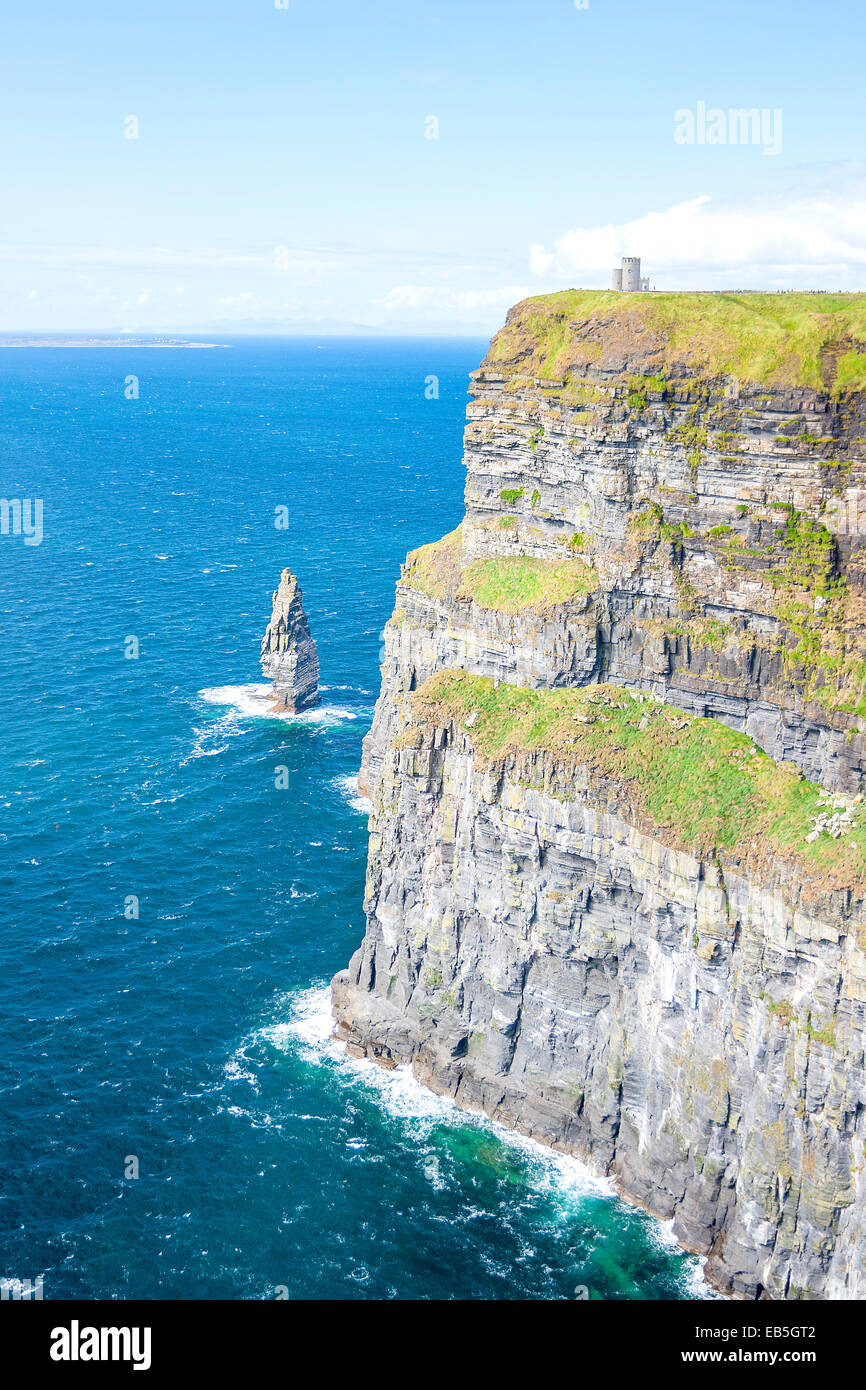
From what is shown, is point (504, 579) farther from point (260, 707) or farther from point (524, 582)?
point (260, 707)

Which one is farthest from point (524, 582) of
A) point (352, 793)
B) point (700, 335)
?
point (352, 793)

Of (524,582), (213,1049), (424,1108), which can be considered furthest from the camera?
(524,582)

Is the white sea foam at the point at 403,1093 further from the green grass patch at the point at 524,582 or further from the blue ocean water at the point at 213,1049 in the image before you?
the green grass patch at the point at 524,582

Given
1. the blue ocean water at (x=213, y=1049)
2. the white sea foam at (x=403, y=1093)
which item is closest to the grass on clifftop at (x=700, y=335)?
the blue ocean water at (x=213, y=1049)

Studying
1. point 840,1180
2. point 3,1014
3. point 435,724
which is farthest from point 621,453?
point 3,1014

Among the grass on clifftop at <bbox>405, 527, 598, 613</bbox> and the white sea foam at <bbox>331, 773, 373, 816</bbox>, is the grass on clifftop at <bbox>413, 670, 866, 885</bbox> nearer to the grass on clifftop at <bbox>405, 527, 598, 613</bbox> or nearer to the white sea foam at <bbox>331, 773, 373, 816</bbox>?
the grass on clifftop at <bbox>405, 527, 598, 613</bbox>

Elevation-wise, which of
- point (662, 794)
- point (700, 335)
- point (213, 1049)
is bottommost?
point (213, 1049)

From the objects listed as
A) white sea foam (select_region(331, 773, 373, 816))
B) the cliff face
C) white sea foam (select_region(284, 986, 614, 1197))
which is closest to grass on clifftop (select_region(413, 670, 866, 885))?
the cliff face

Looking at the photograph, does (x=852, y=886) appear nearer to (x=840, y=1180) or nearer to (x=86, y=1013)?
(x=840, y=1180)
